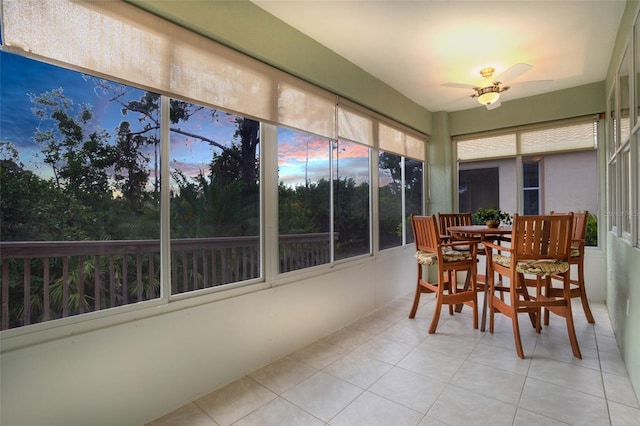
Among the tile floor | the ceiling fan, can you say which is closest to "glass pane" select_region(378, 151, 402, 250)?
the ceiling fan

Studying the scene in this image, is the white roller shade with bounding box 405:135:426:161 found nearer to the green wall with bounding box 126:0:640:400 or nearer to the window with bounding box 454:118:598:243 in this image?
the green wall with bounding box 126:0:640:400

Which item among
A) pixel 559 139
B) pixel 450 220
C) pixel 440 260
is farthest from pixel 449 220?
pixel 559 139

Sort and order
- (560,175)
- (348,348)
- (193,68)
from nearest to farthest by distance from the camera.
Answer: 1. (193,68)
2. (348,348)
3. (560,175)

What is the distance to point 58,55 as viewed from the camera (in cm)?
144

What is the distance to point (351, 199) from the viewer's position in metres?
3.46

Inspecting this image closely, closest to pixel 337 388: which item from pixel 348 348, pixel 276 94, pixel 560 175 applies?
pixel 348 348

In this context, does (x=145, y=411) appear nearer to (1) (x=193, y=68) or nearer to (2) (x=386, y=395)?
(2) (x=386, y=395)

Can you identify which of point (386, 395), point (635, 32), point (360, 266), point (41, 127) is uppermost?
point (635, 32)

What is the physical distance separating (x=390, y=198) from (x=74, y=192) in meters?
3.32

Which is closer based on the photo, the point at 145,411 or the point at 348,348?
the point at 145,411

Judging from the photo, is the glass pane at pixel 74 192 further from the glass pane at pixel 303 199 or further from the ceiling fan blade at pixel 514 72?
the ceiling fan blade at pixel 514 72

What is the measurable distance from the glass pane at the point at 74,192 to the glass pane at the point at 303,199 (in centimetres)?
102

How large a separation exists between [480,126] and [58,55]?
15.9ft

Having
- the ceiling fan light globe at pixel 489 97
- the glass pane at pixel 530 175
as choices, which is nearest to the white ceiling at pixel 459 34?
the ceiling fan light globe at pixel 489 97
